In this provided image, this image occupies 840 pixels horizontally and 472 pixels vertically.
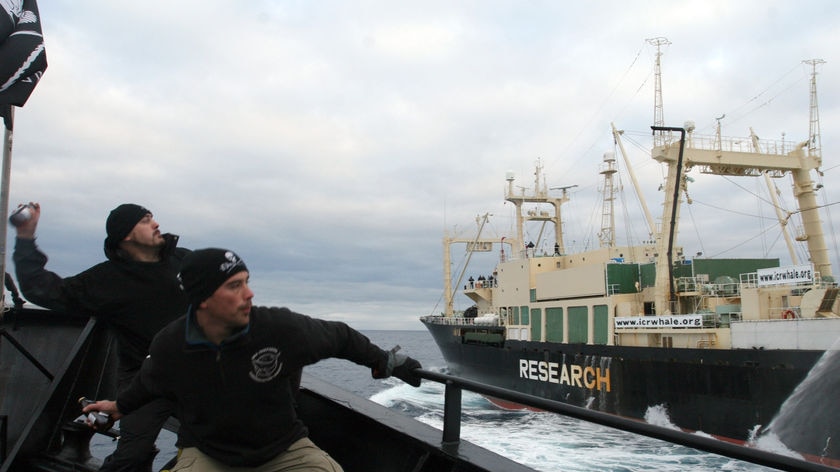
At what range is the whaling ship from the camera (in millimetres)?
14492

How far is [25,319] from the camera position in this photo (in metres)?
4.58

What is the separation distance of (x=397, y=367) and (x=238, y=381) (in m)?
0.89

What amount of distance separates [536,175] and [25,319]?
30.0 m

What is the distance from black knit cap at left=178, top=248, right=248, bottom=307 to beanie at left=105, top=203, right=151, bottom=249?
1093mm

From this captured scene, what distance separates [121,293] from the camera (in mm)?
2926

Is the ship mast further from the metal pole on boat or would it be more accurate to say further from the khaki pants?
the khaki pants

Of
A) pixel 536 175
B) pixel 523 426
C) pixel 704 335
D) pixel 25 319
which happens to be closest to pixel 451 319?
pixel 536 175

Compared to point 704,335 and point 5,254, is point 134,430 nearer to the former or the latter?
point 5,254

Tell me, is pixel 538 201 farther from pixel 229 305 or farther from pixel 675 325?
pixel 229 305

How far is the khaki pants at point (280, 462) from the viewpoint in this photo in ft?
6.83

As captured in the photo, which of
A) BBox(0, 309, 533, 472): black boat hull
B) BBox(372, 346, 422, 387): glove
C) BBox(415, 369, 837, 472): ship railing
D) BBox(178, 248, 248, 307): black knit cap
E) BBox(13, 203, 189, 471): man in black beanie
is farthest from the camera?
BBox(0, 309, 533, 472): black boat hull

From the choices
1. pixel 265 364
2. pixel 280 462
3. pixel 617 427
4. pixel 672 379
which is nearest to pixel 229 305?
pixel 265 364

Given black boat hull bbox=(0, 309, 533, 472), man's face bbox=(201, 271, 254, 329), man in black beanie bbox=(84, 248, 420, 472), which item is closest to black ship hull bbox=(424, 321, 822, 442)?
black boat hull bbox=(0, 309, 533, 472)

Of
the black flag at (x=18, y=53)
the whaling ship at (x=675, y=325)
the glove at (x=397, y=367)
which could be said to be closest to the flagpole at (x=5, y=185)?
the black flag at (x=18, y=53)
